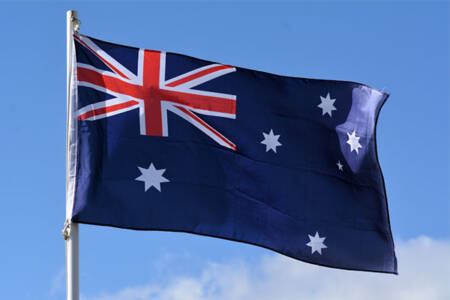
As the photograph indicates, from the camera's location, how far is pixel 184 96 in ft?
53.7

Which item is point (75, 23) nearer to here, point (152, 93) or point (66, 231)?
point (152, 93)

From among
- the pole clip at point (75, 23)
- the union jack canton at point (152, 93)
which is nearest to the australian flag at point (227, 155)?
the union jack canton at point (152, 93)

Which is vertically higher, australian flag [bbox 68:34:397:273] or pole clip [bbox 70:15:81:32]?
pole clip [bbox 70:15:81:32]

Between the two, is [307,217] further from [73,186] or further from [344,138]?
[73,186]

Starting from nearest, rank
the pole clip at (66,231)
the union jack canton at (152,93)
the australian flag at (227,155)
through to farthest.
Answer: the pole clip at (66,231) → the australian flag at (227,155) → the union jack canton at (152,93)

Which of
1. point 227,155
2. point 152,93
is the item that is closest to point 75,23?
point 152,93

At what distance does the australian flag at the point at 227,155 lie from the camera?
15.1m

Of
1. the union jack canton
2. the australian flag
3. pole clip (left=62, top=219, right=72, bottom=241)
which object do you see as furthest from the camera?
the union jack canton

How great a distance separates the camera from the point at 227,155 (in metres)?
16.4

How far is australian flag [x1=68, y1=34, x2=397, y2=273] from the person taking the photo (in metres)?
15.1

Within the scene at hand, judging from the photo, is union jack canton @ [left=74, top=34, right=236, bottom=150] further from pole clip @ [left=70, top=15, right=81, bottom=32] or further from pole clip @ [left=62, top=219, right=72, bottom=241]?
pole clip @ [left=62, top=219, right=72, bottom=241]

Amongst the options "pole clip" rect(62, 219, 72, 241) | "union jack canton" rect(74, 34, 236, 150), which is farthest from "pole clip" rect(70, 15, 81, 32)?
"pole clip" rect(62, 219, 72, 241)

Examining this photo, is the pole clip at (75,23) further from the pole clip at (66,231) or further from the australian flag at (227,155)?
the pole clip at (66,231)

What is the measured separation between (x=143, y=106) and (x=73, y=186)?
201cm
